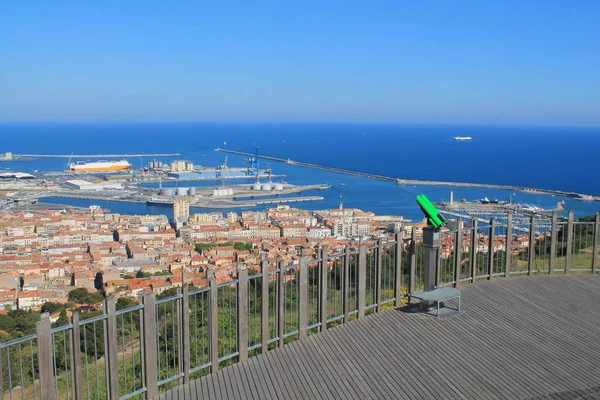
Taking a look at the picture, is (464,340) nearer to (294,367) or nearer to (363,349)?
(363,349)

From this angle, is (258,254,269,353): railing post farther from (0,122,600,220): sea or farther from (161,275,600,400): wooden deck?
(0,122,600,220): sea

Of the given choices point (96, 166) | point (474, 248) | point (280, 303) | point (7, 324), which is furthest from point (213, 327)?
point (96, 166)

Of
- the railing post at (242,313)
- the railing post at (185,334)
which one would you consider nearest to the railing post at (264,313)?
the railing post at (242,313)

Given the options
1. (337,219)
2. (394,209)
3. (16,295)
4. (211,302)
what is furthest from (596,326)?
(394,209)

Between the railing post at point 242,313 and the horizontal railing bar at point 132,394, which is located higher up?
the railing post at point 242,313

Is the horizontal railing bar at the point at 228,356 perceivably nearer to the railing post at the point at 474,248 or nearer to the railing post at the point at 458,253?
the railing post at the point at 458,253

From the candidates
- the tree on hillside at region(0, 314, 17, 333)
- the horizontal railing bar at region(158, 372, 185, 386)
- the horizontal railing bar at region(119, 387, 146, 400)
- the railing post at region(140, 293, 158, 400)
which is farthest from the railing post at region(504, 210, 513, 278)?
the tree on hillside at region(0, 314, 17, 333)
